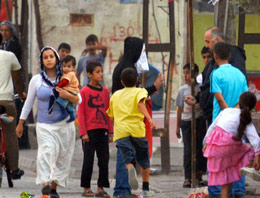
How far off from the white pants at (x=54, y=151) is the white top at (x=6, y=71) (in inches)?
59.1

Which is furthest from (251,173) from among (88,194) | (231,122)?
(88,194)

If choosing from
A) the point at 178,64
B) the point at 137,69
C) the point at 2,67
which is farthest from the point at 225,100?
the point at 178,64

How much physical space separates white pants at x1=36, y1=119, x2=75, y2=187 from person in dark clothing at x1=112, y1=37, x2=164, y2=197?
624 millimetres

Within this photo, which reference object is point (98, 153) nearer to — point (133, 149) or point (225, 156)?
point (133, 149)

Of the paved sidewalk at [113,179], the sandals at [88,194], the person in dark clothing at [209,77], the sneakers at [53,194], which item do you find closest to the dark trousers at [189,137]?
the paved sidewalk at [113,179]

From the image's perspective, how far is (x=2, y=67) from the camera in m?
12.5

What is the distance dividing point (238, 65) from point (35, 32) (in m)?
7.88

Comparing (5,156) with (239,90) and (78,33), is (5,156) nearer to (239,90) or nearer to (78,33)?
(239,90)

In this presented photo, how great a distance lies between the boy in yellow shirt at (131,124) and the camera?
11039 mm

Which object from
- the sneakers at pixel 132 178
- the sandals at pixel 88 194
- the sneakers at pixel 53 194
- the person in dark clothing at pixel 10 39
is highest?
the person in dark clothing at pixel 10 39

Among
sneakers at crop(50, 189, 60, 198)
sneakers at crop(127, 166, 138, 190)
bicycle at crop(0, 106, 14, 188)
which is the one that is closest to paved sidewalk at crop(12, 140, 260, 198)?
bicycle at crop(0, 106, 14, 188)

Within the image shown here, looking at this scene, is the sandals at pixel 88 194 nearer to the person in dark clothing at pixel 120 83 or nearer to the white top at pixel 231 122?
the person in dark clothing at pixel 120 83

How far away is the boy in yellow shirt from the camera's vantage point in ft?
36.2

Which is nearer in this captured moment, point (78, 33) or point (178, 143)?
point (178, 143)
